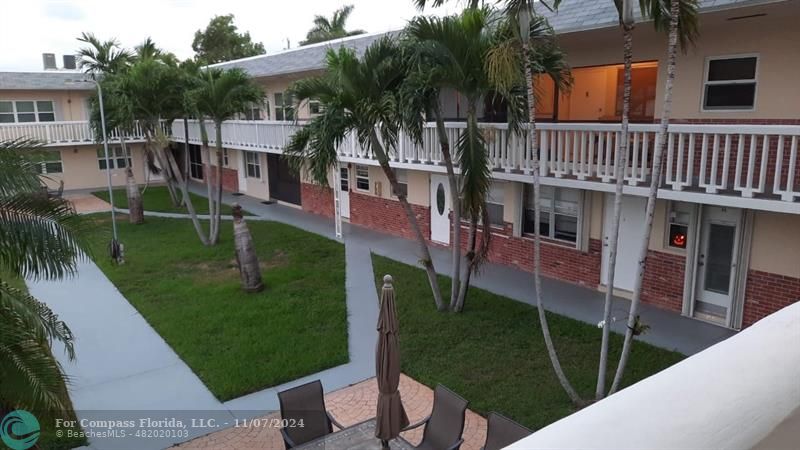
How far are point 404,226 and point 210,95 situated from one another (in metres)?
6.89

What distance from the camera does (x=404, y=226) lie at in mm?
17969

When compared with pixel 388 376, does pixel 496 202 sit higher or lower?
higher

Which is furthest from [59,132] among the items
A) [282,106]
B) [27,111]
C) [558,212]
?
[558,212]

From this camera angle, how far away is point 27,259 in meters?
5.23

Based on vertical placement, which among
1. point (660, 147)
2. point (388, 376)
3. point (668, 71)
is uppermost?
point (668, 71)

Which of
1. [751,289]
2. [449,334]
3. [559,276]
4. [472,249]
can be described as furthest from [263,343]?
[751,289]

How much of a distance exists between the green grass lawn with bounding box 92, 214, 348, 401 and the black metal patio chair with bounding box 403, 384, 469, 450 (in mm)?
3180

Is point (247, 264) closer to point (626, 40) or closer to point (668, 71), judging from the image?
point (626, 40)

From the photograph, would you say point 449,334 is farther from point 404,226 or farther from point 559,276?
point 404,226

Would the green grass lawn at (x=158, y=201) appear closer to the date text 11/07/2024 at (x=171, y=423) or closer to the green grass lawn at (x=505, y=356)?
the green grass lawn at (x=505, y=356)

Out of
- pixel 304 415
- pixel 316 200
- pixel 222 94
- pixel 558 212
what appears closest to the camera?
pixel 304 415

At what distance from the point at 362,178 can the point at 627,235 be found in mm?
10112

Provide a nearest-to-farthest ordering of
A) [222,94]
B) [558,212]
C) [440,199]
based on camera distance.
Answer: [558,212] → [222,94] → [440,199]

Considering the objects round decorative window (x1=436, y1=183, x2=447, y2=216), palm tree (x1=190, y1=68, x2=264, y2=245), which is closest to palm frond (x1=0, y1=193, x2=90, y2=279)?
palm tree (x1=190, y1=68, x2=264, y2=245)
